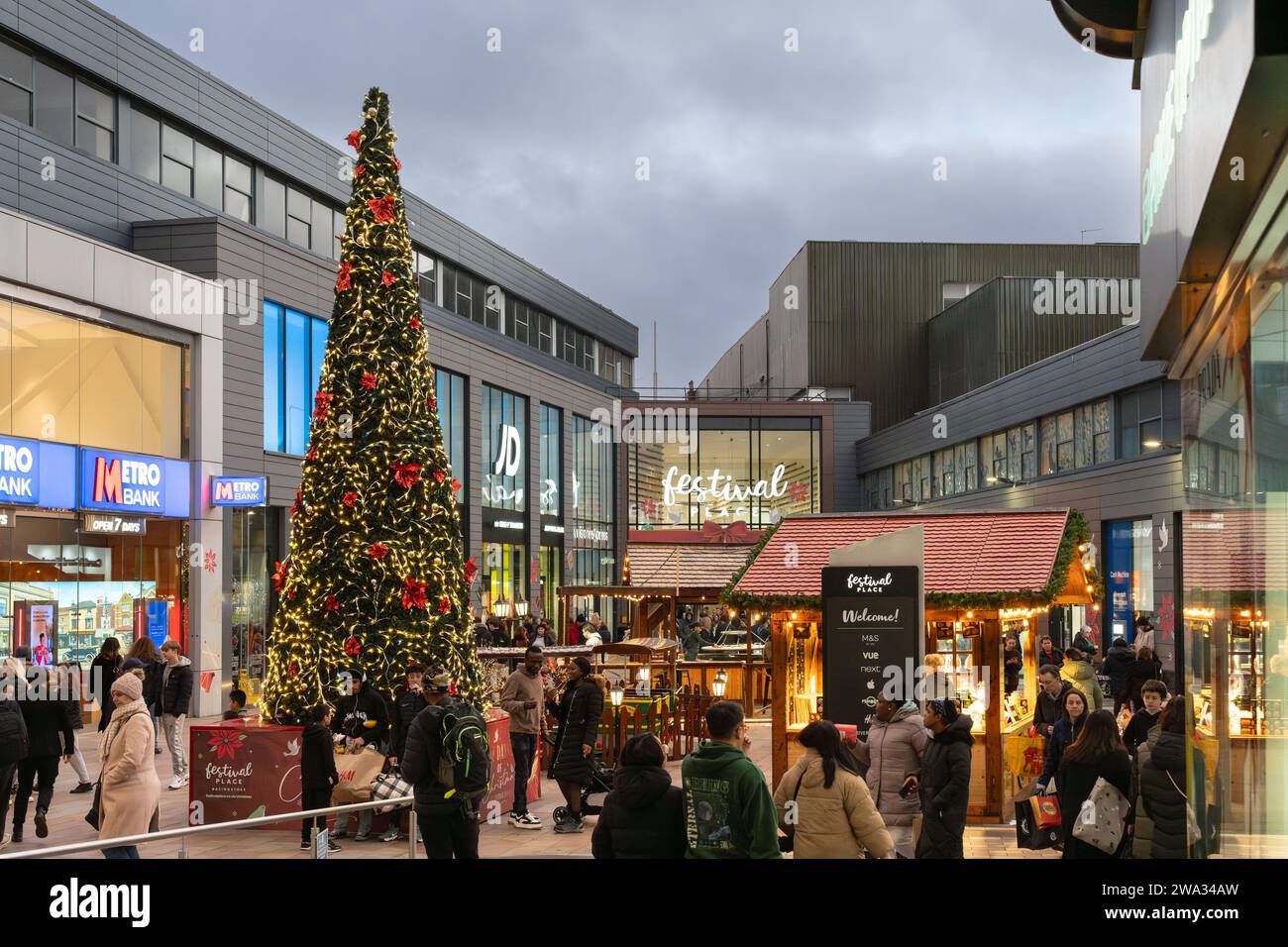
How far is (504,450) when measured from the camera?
149ft

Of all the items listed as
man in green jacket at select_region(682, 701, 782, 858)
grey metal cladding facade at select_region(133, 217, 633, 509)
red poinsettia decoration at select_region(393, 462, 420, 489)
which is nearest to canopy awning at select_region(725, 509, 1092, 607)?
red poinsettia decoration at select_region(393, 462, 420, 489)

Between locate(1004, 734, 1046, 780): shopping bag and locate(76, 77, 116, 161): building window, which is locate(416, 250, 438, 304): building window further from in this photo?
locate(1004, 734, 1046, 780): shopping bag

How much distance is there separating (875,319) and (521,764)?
47.8 metres

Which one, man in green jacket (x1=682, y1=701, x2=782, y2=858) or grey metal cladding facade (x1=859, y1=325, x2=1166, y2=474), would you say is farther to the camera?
grey metal cladding facade (x1=859, y1=325, x2=1166, y2=474)

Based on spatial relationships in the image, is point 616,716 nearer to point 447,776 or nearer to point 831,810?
point 447,776

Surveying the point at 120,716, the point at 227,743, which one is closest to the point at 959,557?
the point at 227,743

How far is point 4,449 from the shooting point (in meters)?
20.8

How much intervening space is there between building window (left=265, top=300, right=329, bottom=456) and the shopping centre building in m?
0.06

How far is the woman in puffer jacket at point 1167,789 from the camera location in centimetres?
811

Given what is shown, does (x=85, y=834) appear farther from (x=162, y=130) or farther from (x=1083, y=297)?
(x=1083, y=297)

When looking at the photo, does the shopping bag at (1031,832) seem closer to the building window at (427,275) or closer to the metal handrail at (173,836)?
the metal handrail at (173,836)

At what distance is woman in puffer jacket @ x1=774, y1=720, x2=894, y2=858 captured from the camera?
6738mm
